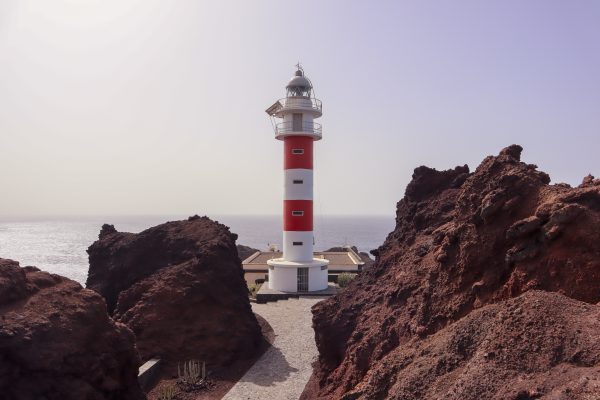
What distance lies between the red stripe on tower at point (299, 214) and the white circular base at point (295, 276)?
74.6 inches

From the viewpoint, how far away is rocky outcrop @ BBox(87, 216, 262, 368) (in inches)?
602

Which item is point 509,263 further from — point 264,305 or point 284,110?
point 284,110

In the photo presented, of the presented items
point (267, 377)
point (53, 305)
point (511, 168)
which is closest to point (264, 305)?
point (267, 377)

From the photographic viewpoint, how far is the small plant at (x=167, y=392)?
500 inches

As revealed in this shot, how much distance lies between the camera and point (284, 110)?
26344mm

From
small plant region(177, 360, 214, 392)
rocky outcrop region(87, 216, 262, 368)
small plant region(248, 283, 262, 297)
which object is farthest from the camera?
small plant region(248, 283, 262, 297)

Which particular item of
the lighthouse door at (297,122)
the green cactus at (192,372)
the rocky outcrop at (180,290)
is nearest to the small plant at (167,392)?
the green cactus at (192,372)

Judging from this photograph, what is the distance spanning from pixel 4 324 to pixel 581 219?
29.5 ft

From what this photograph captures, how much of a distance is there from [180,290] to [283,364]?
400cm

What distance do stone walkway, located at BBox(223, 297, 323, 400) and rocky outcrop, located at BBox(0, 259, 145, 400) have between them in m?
4.11

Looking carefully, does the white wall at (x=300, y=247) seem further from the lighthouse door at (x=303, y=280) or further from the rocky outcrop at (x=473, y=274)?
the rocky outcrop at (x=473, y=274)

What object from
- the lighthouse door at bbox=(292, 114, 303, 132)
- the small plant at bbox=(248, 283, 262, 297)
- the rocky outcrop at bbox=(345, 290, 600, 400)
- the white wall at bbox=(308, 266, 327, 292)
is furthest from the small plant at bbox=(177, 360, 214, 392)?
the lighthouse door at bbox=(292, 114, 303, 132)

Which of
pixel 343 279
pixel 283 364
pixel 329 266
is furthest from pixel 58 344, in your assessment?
Answer: pixel 329 266

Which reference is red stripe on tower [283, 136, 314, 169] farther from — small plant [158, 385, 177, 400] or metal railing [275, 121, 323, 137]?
small plant [158, 385, 177, 400]
